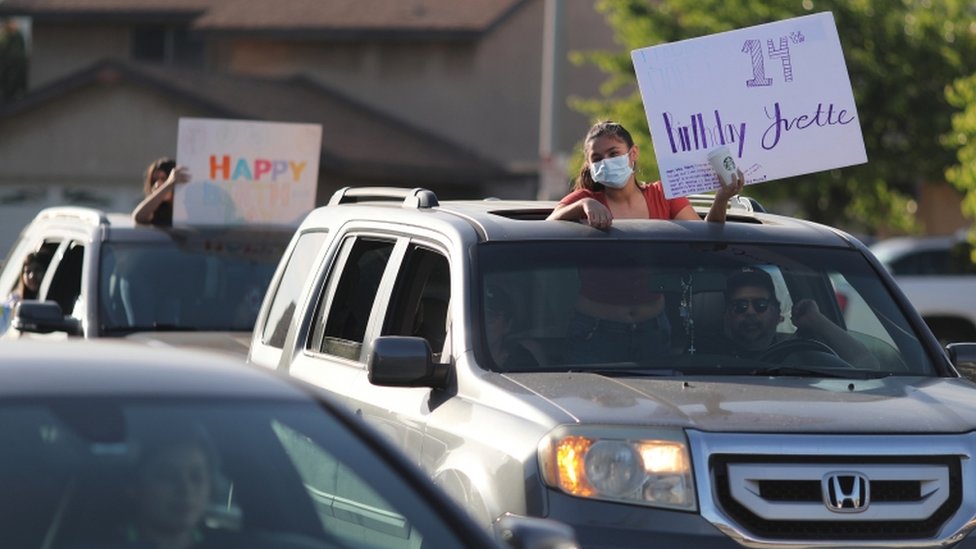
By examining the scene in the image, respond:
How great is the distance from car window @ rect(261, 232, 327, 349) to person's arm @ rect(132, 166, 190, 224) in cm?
387

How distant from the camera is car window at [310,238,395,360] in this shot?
7375 mm

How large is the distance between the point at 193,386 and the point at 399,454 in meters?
0.46

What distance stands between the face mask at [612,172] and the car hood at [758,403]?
1.42m

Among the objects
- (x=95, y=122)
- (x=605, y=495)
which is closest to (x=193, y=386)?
(x=605, y=495)

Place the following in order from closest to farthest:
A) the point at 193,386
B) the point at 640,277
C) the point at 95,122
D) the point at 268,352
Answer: the point at 193,386, the point at 640,277, the point at 268,352, the point at 95,122

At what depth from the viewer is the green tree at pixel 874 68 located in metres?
24.0

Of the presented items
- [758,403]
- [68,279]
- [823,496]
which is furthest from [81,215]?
[823,496]

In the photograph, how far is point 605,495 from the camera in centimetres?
556

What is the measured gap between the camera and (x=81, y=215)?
39.3 feet

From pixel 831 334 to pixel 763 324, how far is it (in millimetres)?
284

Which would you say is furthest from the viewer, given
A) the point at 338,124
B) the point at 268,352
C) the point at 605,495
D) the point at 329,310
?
the point at 338,124

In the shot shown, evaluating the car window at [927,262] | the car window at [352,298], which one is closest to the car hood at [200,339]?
the car window at [352,298]

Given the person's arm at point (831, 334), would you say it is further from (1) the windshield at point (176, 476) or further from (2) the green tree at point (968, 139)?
(2) the green tree at point (968, 139)

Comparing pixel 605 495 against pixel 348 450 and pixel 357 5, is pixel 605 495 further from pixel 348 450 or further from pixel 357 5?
pixel 357 5
